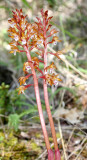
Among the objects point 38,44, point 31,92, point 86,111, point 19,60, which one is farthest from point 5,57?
point 38,44

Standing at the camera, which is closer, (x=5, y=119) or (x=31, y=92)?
(x=5, y=119)

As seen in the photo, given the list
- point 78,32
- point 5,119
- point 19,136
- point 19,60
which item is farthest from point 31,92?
point 78,32

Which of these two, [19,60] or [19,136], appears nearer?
[19,136]

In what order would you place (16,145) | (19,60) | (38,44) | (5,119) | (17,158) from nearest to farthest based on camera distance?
(38,44)
(17,158)
(16,145)
(5,119)
(19,60)

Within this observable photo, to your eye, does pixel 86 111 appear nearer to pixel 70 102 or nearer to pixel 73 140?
pixel 70 102

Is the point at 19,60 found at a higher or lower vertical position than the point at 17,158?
higher

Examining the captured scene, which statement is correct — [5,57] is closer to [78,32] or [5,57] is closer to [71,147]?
[78,32]

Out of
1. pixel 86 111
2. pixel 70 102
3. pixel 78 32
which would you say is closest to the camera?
pixel 86 111

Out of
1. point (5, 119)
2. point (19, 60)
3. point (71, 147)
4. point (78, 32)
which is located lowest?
point (71, 147)

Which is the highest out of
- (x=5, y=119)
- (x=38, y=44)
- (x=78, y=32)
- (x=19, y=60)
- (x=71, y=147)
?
(x=78, y=32)
